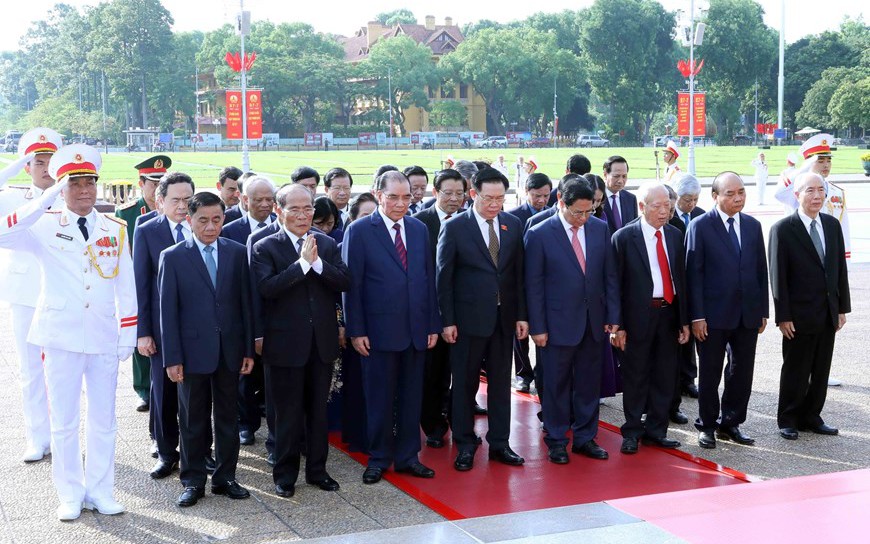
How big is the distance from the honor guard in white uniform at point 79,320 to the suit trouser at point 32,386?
1148mm

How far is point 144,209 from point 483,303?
2.88 m

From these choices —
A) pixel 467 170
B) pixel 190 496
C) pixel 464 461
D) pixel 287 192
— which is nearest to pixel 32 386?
pixel 190 496

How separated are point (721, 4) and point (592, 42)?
534 inches

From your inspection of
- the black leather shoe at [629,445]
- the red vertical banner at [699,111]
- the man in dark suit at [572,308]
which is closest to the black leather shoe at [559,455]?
the man in dark suit at [572,308]

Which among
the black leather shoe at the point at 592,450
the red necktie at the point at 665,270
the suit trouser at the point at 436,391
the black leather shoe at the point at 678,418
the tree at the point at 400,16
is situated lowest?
the black leather shoe at the point at 678,418

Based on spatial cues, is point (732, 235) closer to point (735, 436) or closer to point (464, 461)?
point (735, 436)

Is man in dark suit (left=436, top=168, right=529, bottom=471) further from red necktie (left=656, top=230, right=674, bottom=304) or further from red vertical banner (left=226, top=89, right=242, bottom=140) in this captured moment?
red vertical banner (left=226, top=89, right=242, bottom=140)

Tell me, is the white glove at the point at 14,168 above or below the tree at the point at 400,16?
below

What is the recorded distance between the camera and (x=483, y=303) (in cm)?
595

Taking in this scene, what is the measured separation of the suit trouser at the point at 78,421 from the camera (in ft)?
16.6

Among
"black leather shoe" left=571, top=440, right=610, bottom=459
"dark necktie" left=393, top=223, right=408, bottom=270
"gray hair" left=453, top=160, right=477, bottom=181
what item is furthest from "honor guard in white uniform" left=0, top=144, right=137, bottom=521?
"gray hair" left=453, top=160, right=477, bottom=181

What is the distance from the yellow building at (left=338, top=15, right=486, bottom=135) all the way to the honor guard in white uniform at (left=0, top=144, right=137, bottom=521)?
9276 centimetres

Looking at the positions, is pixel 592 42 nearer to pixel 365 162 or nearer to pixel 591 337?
pixel 365 162

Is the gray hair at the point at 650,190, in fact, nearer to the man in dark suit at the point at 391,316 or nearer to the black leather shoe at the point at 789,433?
the man in dark suit at the point at 391,316
